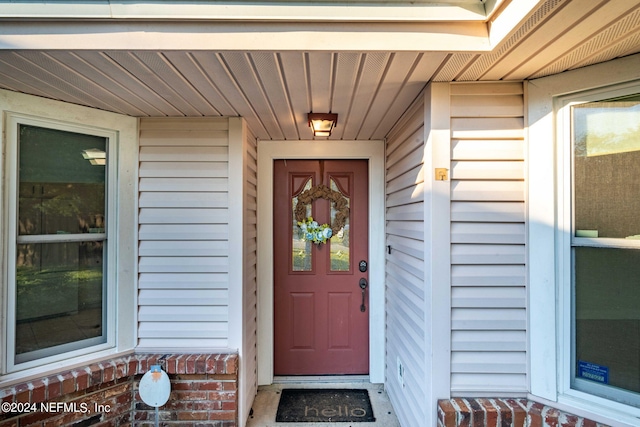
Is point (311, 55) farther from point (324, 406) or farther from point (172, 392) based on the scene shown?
point (324, 406)

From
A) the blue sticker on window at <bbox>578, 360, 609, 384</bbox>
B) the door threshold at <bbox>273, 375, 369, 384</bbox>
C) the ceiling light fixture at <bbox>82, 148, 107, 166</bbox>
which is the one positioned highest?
the ceiling light fixture at <bbox>82, 148, 107, 166</bbox>

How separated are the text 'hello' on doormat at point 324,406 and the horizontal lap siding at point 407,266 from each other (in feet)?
0.79

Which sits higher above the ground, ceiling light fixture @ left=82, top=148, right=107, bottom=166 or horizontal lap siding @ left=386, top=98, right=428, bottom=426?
ceiling light fixture @ left=82, top=148, right=107, bottom=166

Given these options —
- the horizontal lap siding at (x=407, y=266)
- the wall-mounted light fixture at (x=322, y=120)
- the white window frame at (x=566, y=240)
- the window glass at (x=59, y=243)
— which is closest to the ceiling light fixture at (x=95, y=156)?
the window glass at (x=59, y=243)

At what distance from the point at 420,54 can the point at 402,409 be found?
2.05 meters

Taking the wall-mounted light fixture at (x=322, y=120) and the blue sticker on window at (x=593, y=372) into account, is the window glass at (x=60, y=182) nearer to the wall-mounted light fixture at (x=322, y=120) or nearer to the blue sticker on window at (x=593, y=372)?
the wall-mounted light fixture at (x=322, y=120)

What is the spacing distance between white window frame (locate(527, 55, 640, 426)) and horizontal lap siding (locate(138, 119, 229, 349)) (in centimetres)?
173

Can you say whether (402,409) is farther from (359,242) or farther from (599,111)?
(599,111)

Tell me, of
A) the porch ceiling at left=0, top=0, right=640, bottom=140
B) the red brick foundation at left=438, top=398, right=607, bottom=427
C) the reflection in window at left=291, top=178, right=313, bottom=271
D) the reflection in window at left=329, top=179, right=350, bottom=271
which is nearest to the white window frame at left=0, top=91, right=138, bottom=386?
the porch ceiling at left=0, top=0, right=640, bottom=140

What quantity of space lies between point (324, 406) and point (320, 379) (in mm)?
315

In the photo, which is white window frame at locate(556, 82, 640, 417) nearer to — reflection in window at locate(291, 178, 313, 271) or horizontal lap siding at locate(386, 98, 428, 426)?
horizontal lap siding at locate(386, 98, 428, 426)

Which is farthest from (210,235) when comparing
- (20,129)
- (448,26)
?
(448,26)

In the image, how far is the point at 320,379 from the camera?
255 cm

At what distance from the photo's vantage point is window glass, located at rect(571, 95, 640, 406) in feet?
4.20
